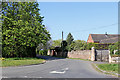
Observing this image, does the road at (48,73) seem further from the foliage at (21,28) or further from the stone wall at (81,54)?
the stone wall at (81,54)

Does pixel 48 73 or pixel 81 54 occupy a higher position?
pixel 81 54

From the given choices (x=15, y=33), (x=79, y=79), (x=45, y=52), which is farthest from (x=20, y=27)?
(x=45, y=52)

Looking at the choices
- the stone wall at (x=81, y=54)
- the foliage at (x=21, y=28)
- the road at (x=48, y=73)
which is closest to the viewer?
the road at (x=48, y=73)

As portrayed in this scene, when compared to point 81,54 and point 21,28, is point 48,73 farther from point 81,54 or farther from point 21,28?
point 81,54

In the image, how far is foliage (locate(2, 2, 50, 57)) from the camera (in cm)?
3043

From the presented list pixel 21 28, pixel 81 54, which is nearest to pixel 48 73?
pixel 21 28

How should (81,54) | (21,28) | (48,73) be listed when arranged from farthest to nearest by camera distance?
(81,54) → (21,28) → (48,73)

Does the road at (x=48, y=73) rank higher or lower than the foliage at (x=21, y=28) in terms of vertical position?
lower

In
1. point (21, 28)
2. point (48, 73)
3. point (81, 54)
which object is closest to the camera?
point (48, 73)

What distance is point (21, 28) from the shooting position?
100 feet

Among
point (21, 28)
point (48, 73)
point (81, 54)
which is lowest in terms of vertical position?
point (48, 73)

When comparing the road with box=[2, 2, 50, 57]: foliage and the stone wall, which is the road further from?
the stone wall

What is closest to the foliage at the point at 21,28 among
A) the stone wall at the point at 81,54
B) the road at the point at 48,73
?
the stone wall at the point at 81,54

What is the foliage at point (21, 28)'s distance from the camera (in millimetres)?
30433
